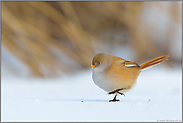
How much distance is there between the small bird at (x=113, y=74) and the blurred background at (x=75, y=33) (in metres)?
2.95

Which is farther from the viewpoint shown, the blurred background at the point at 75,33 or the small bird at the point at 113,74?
the blurred background at the point at 75,33

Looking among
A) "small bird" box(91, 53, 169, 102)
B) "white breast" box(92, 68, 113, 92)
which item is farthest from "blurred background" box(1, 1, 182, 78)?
"white breast" box(92, 68, 113, 92)

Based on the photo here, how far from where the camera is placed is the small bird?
113 inches

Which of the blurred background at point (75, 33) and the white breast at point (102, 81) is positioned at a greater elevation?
the blurred background at point (75, 33)

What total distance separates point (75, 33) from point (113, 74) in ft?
10.5

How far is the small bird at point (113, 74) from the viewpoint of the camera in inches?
113

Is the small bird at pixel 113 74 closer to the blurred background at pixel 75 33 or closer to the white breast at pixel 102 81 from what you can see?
the white breast at pixel 102 81

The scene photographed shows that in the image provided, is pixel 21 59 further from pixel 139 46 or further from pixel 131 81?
pixel 131 81

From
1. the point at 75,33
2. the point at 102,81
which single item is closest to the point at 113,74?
the point at 102,81

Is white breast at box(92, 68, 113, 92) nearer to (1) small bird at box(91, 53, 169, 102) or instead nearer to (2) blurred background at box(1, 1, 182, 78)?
(1) small bird at box(91, 53, 169, 102)

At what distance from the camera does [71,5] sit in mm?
5902

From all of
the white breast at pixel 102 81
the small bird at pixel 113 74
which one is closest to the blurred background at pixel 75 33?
the small bird at pixel 113 74

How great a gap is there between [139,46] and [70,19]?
86.0 inches

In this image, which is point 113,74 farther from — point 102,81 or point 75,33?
point 75,33
